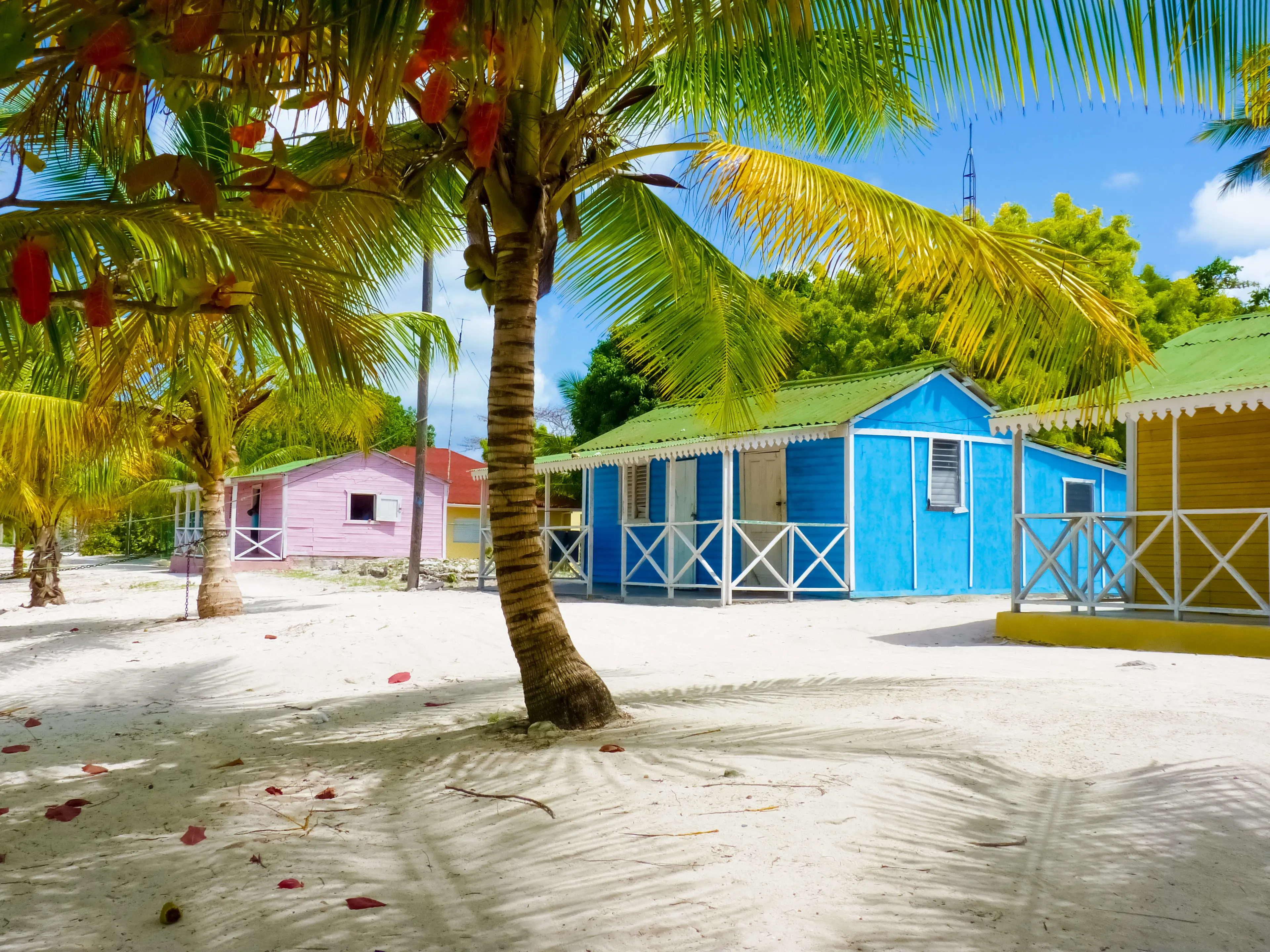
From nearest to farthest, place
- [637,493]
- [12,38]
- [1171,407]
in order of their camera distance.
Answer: [12,38]
[1171,407]
[637,493]

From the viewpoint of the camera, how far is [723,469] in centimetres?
1449

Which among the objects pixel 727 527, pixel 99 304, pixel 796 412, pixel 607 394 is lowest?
pixel 727 527

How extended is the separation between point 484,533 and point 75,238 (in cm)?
1536

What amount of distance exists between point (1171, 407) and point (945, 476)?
696 centimetres

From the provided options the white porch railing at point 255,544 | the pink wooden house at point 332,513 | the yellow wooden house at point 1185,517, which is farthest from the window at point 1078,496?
the white porch railing at point 255,544

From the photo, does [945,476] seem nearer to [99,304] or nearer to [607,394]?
[99,304]

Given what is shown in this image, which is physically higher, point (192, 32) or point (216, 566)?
point (192, 32)

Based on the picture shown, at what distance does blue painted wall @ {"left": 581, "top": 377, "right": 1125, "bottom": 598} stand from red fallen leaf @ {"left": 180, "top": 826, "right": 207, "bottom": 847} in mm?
12106

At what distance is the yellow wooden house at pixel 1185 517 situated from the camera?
888cm

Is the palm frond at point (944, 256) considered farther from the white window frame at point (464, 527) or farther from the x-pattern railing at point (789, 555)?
the white window frame at point (464, 527)

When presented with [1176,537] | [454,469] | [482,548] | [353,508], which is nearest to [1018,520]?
[1176,537]

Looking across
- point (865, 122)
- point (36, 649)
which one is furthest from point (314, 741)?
point (36, 649)

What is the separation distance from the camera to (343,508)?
29.9m

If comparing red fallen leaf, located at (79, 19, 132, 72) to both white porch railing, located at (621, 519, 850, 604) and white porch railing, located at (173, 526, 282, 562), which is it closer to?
white porch railing, located at (621, 519, 850, 604)
